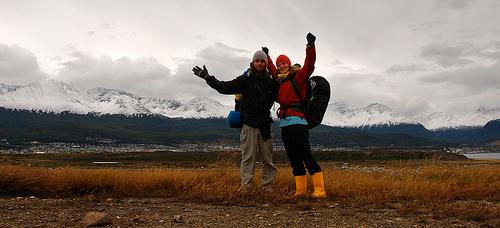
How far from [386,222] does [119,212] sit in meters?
3.94

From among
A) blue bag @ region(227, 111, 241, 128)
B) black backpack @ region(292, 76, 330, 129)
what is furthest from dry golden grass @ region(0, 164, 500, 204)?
black backpack @ region(292, 76, 330, 129)

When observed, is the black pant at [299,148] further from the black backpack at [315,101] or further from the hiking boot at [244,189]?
the hiking boot at [244,189]

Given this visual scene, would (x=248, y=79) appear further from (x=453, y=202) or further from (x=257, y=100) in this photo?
(x=453, y=202)

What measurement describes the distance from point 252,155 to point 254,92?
4.22 ft

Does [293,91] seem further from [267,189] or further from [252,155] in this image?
[267,189]

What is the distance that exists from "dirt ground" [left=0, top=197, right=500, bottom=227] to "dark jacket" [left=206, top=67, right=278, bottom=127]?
2118mm

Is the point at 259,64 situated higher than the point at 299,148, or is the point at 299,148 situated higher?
the point at 259,64

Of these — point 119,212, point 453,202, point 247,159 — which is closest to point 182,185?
point 247,159

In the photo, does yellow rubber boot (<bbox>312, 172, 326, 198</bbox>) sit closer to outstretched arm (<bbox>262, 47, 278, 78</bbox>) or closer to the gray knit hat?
outstretched arm (<bbox>262, 47, 278, 78</bbox>)

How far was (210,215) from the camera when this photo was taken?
23.5 ft

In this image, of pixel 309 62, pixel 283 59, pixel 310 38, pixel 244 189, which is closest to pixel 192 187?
pixel 244 189

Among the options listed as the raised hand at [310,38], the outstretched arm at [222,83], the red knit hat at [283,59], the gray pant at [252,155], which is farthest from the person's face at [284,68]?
the gray pant at [252,155]

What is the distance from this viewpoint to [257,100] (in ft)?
32.1

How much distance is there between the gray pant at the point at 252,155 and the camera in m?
9.80
